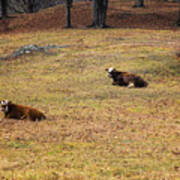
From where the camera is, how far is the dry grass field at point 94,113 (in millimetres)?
9320

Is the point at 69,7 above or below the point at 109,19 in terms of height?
above

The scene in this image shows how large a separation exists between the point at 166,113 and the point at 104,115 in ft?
9.68

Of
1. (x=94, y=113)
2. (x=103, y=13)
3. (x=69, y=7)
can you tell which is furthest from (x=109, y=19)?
(x=94, y=113)

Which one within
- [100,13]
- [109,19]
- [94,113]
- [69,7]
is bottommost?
[109,19]

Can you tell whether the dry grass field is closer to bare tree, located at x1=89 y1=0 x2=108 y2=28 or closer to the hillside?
bare tree, located at x1=89 y1=0 x2=108 y2=28

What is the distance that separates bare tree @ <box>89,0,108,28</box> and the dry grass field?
9311 millimetres

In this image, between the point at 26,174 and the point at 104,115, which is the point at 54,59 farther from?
the point at 26,174

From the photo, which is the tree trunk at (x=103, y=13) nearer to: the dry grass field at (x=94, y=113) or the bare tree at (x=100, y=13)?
the bare tree at (x=100, y=13)

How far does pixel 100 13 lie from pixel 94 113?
121 ft

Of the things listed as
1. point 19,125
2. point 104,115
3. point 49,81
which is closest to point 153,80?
point 49,81

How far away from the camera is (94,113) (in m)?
16.7

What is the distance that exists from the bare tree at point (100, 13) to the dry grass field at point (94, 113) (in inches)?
367

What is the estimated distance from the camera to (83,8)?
66.8 metres

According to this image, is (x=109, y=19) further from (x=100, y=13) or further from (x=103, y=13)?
(x=103, y=13)
